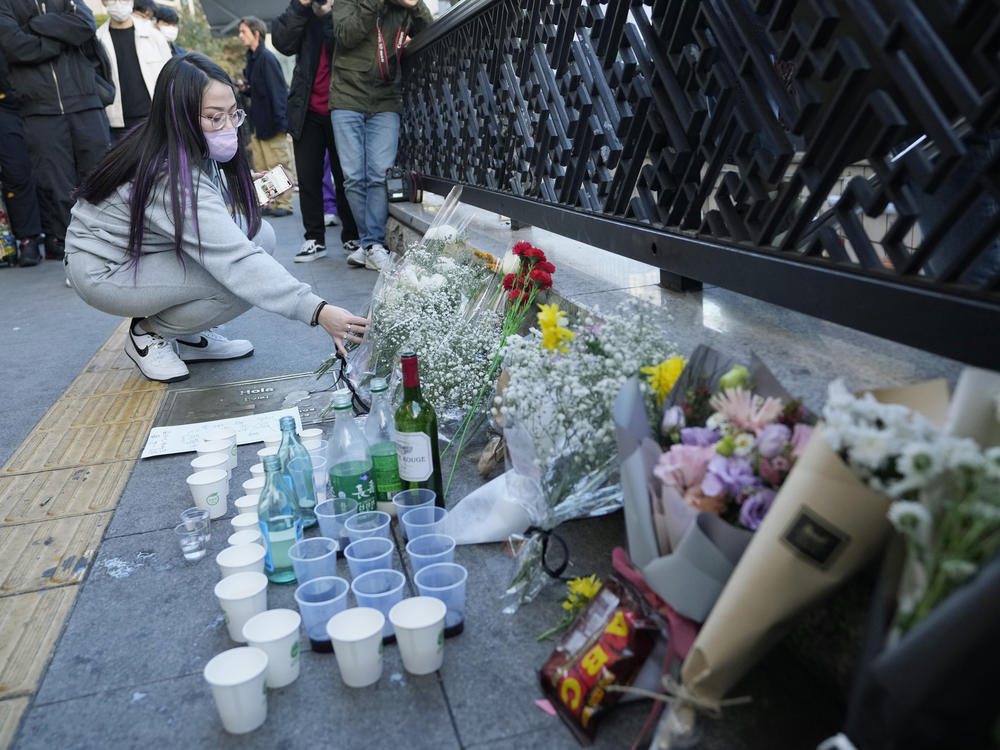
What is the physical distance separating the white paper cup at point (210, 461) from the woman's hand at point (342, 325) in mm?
679

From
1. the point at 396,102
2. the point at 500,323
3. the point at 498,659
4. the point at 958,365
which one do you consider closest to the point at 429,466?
the point at 498,659

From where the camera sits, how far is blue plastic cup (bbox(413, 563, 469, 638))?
1919 mm

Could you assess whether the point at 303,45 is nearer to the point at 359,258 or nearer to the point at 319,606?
the point at 359,258

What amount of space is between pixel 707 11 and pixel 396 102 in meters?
4.57

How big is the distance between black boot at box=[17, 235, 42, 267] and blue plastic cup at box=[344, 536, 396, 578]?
25.9ft

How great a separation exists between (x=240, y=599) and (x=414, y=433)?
66 centimetres

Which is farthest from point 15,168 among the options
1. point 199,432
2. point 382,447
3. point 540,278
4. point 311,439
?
point 382,447

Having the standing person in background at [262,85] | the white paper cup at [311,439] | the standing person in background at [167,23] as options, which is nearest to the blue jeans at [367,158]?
the standing person in background at [262,85]

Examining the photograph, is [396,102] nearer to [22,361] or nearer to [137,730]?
[22,361]

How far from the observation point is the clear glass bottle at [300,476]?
8.01ft

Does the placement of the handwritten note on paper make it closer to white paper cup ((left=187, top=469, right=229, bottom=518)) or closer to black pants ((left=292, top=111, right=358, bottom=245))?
white paper cup ((left=187, top=469, right=229, bottom=518))

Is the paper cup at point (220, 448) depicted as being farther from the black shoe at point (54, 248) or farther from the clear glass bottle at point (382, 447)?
the black shoe at point (54, 248)

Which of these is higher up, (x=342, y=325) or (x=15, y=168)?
(x=15, y=168)

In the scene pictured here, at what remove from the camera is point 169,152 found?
11.5 feet
